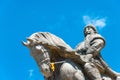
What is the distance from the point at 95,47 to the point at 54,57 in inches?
54.1

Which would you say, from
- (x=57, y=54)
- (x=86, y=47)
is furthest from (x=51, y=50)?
(x=86, y=47)

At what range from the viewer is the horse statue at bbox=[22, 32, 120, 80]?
14084mm

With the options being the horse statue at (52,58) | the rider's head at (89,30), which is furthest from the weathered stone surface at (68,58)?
the rider's head at (89,30)

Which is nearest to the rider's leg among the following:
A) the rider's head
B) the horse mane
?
the horse mane

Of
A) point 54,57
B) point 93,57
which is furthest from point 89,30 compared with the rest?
point 54,57

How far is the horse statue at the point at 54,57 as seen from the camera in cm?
1408

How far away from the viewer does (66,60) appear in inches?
569

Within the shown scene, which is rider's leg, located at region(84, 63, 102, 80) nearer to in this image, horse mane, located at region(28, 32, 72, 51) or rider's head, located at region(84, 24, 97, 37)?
horse mane, located at region(28, 32, 72, 51)

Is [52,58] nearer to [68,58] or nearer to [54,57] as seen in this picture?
→ [54,57]

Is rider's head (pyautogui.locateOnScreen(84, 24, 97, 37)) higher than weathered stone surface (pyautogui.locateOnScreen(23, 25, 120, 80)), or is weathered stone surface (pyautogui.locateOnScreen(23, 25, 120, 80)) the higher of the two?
rider's head (pyautogui.locateOnScreen(84, 24, 97, 37))

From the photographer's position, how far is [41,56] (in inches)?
559

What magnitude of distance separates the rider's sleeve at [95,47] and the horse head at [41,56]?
145 centimetres

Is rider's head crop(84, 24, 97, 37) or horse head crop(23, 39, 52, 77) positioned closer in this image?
horse head crop(23, 39, 52, 77)

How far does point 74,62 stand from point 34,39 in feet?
4.82
